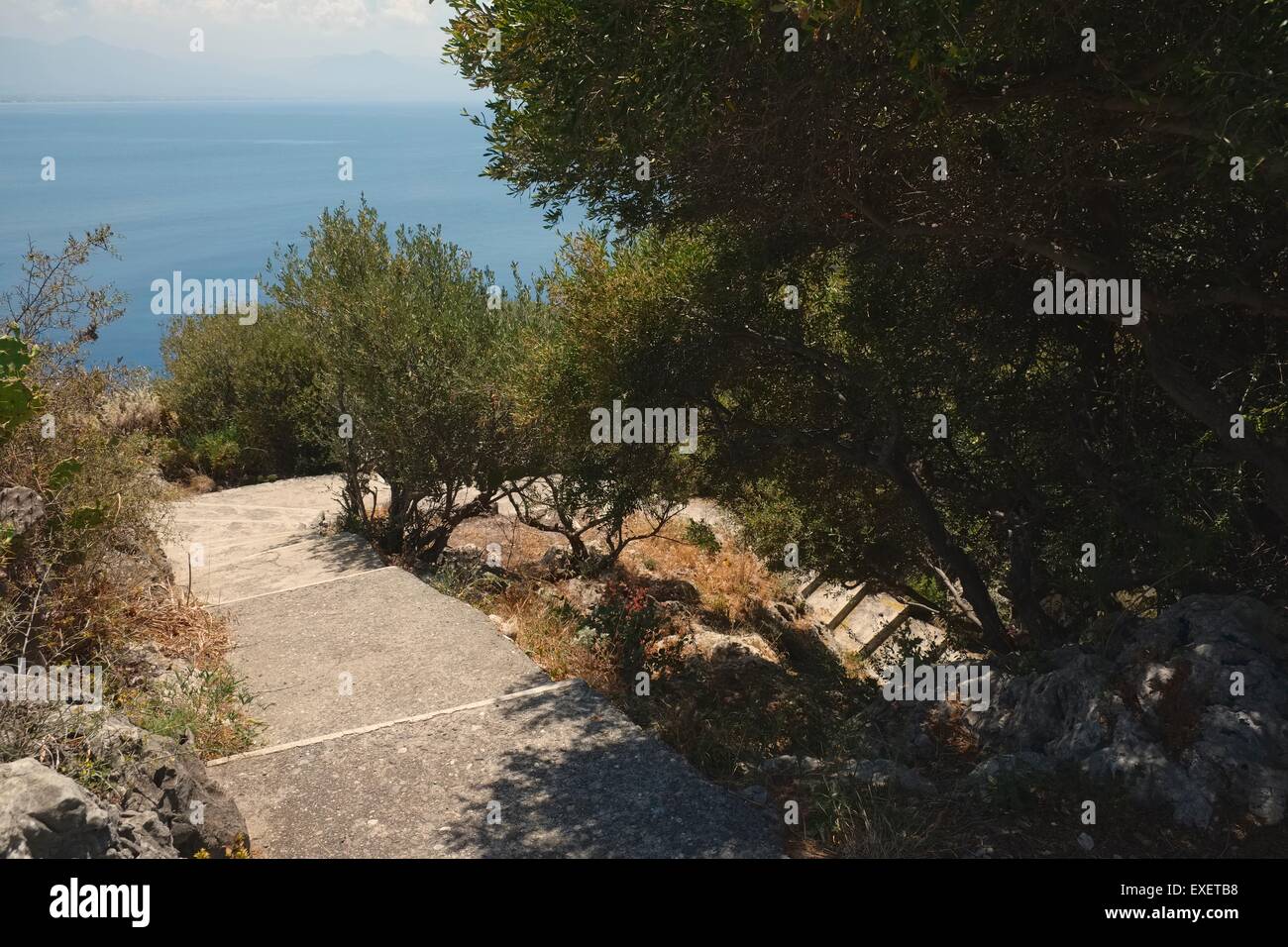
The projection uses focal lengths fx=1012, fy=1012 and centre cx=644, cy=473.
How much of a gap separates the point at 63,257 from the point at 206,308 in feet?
38.6

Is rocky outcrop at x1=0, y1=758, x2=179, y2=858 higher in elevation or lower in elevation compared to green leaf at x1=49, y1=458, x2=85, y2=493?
lower

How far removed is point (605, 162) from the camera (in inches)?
276

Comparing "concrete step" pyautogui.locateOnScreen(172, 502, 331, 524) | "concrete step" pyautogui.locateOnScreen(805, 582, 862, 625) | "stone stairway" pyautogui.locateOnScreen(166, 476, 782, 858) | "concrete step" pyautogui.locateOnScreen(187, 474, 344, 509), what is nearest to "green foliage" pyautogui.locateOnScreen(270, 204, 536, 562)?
"concrete step" pyautogui.locateOnScreen(172, 502, 331, 524)

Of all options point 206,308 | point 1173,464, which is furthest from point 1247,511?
point 206,308

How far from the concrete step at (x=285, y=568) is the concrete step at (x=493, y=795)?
435cm

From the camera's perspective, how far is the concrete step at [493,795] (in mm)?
5496

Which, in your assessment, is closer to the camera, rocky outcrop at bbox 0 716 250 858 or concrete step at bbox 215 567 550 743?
rocky outcrop at bbox 0 716 250 858

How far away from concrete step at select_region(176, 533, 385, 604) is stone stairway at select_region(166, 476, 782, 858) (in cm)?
34

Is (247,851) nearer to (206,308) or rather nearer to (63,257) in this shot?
(63,257)

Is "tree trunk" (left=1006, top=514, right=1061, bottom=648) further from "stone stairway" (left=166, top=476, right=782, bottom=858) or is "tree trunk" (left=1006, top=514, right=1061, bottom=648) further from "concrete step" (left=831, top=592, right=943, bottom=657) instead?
"concrete step" (left=831, top=592, right=943, bottom=657)

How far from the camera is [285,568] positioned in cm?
1195

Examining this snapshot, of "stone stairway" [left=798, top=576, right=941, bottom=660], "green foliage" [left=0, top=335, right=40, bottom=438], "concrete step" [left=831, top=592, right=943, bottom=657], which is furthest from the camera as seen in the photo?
"stone stairway" [left=798, top=576, right=941, bottom=660]

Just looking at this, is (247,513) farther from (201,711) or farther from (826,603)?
(826,603)

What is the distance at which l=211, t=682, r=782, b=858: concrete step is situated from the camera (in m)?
5.50
